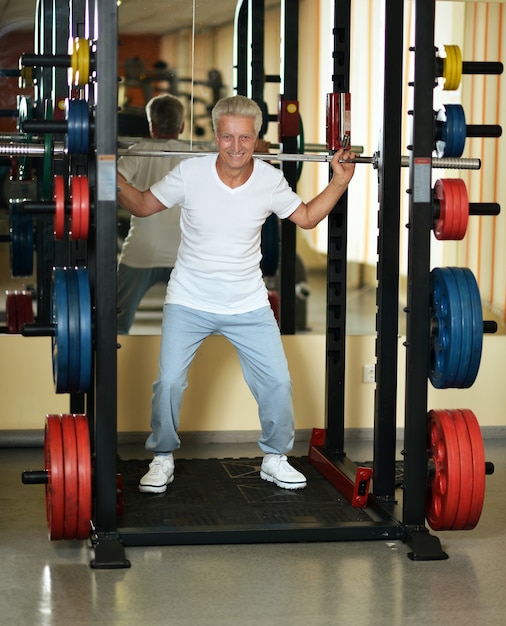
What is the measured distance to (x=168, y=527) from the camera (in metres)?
3.92

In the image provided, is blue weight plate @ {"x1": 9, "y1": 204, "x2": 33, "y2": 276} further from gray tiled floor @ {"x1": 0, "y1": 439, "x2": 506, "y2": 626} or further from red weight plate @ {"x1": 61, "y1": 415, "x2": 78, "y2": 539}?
red weight plate @ {"x1": 61, "y1": 415, "x2": 78, "y2": 539}

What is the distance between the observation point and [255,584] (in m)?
3.53

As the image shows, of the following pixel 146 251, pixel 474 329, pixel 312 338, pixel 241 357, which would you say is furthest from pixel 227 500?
pixel 146 251

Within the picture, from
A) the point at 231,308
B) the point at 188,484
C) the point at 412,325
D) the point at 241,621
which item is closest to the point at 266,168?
the point at 231,308

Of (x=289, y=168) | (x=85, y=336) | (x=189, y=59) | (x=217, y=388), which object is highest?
(x=189, y=59)

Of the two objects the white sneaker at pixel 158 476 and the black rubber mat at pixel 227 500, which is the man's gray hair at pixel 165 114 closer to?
the black rubber mat at pixel 227 500

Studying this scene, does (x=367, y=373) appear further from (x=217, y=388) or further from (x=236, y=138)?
(x=236, y=138)

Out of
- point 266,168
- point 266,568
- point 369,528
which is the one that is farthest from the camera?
point 266,168

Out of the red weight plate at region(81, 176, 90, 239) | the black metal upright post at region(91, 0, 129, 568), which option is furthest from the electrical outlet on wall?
the red weight plate at region(81, 176, 90, 239)

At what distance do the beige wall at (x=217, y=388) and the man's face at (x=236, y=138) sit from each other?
1560mm

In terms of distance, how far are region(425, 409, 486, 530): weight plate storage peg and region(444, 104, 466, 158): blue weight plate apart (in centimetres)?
97

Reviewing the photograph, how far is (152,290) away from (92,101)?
1.94 meters

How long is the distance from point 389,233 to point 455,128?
603mm

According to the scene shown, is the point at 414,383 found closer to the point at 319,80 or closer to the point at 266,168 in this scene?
the point at 266,168
